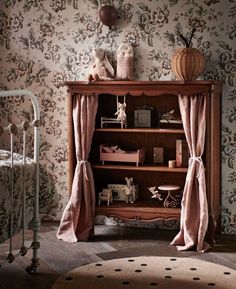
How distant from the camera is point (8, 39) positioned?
5.02 m

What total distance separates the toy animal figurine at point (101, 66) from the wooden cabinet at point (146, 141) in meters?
0.19

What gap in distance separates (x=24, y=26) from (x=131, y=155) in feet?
4.85

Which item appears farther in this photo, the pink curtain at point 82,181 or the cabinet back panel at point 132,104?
the cabinet back panel at point 132,104

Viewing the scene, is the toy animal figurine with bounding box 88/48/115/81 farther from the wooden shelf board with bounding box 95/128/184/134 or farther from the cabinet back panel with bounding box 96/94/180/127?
the wooden shelf board with bounding box 95/128/184/134

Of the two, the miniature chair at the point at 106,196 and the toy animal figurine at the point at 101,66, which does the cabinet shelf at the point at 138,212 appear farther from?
the toy animal figurine at the point at 101,66

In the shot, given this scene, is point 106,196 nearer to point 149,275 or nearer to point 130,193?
point 130,193

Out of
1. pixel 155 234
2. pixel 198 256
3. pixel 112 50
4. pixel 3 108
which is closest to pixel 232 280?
pixel 198 256

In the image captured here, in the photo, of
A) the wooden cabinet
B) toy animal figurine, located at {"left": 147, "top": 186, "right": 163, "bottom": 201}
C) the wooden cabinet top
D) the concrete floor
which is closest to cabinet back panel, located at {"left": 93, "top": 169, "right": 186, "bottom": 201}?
Answer: the wooden cabinet

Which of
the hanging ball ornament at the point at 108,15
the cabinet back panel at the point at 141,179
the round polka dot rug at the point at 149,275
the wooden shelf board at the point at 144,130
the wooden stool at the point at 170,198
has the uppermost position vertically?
the hanging ball ornament at the point at 108,15

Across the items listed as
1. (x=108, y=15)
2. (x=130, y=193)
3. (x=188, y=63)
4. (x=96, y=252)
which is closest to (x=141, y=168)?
(x=130, y=193)

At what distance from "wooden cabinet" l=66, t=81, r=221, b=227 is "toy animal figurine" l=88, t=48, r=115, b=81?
0.62 feet

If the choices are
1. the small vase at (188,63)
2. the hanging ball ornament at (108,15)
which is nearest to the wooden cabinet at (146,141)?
the small vase at (188,63)

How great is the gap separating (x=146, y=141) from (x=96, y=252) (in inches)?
42.5

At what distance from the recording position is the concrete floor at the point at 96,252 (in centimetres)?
361
